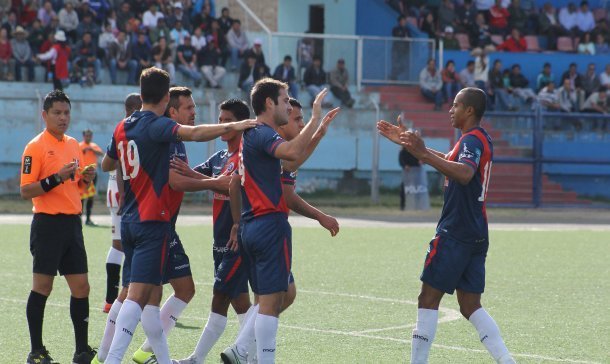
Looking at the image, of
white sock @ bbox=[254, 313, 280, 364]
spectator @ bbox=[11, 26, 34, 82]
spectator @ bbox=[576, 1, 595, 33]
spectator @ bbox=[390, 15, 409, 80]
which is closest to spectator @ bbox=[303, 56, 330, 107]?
spectator @ bbox=[390, 15, 409, 80]

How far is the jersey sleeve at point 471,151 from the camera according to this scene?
752cm

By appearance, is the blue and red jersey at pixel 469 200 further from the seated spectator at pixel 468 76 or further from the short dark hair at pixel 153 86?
the seated spectator at pixel 468 76

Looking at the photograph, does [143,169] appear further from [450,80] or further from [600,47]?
[600,47]

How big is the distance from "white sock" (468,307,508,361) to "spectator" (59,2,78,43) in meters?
22.2

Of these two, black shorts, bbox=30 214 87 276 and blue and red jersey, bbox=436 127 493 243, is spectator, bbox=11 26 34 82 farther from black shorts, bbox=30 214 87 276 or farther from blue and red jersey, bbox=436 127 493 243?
blue and red jersey, bbox=436 127 493 243

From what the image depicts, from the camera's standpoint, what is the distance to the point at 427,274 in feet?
25.3

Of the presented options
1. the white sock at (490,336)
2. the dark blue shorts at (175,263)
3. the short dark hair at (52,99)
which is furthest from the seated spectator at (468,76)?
the white sock at (490,336)

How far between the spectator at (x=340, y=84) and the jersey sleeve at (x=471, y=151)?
22.0 meters

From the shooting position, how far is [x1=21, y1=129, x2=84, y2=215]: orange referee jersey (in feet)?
27.4

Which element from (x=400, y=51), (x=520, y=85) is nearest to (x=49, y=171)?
(x=400, y=51)

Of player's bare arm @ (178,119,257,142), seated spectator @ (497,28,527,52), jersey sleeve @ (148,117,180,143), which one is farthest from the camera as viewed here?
seated spectator @ (497,28,527,52)

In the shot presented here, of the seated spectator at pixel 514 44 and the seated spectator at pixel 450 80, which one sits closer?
the seated spectator at pixel 450 80

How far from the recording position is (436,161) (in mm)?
7332

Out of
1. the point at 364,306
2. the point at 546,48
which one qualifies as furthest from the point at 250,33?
the point at 364,306
